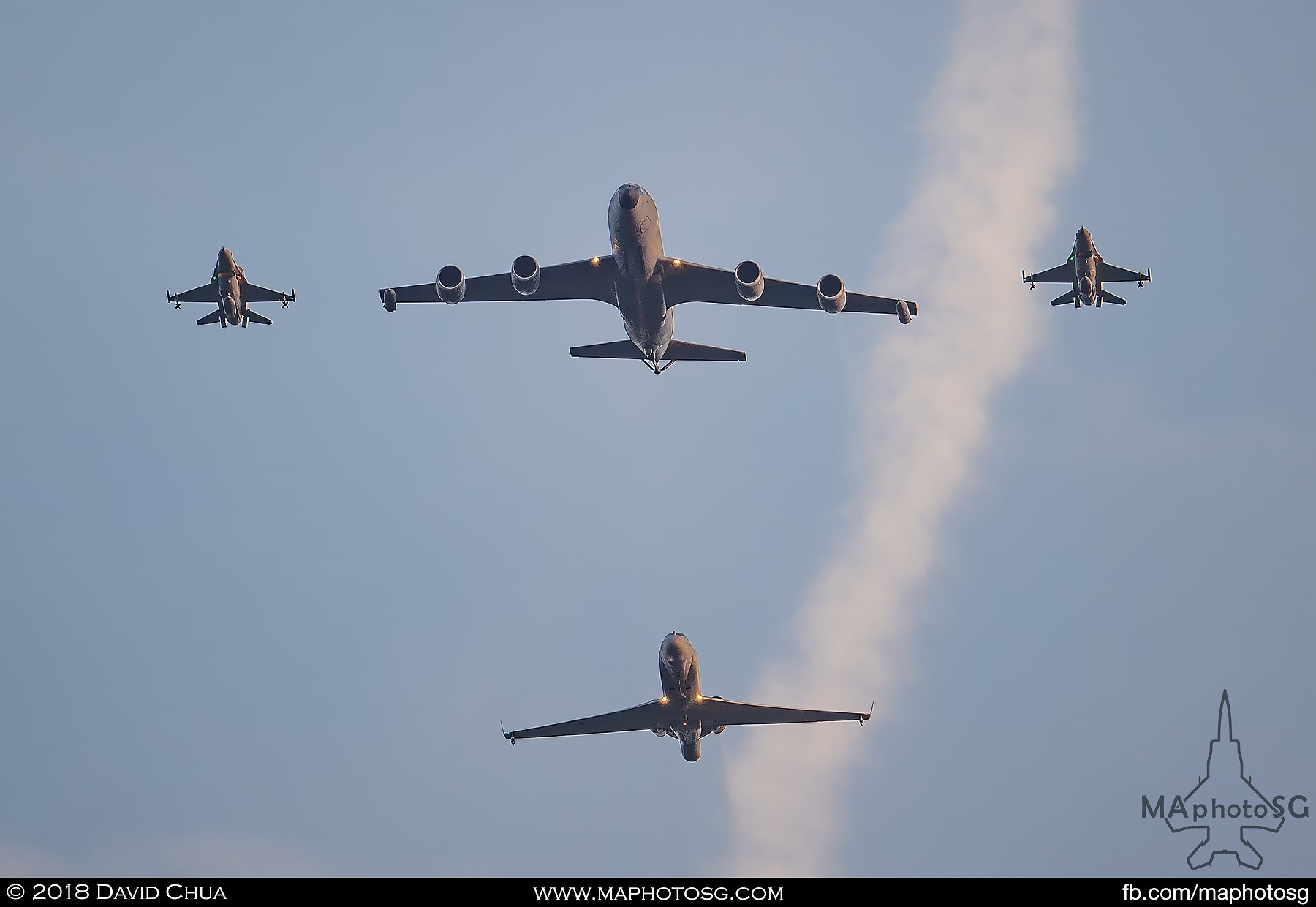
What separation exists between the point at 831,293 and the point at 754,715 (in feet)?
66.3

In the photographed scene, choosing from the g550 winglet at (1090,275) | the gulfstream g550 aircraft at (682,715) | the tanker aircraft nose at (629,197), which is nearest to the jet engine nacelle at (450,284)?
the tanker aircraft nose at (629,197)

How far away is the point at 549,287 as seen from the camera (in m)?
43.5

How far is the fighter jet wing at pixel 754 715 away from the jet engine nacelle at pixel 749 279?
1803 cm

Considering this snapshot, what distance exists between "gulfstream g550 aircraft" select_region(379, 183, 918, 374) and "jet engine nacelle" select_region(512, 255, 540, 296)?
0.04 m

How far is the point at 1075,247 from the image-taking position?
2312 inches

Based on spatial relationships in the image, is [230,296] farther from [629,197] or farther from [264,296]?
[629,197]

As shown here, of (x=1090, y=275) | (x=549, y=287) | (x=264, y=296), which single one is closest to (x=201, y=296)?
(x=264, y=296)

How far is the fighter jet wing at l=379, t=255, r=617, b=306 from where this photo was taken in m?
42.8

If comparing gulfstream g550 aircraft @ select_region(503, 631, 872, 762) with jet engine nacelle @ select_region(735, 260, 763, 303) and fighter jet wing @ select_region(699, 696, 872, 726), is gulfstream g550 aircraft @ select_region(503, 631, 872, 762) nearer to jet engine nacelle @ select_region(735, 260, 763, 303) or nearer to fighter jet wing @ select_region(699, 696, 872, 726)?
fighter jet wing @ select_region(699, 696, 872, 726)

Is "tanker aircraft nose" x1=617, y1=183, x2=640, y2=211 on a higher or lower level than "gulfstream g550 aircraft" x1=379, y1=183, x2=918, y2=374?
higher

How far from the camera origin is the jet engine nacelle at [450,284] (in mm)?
38875

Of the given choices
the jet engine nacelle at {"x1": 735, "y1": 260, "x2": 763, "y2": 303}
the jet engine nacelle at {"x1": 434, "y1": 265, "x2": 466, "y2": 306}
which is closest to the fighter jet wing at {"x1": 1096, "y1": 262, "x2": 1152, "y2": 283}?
the jet engine nacelle at {"x1": 735, "y1": 260, "x2": 763, "y2": 303}

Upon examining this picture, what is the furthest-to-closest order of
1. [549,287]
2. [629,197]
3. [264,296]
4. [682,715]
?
[264,296]
[682,715]
[549,287]
[629,197]
